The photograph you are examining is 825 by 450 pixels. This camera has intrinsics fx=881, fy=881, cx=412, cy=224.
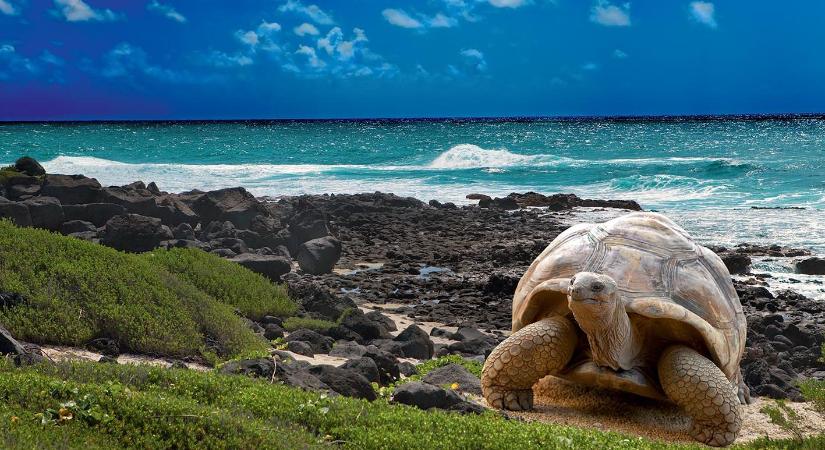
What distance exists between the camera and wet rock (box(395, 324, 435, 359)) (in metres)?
11.4

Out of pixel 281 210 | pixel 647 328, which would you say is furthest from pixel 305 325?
pixel 281 210

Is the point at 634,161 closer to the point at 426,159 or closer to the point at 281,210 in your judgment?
the point at 426,159

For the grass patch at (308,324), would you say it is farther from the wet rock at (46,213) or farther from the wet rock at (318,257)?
the wet rock at (46,213)

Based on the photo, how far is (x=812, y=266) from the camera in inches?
739

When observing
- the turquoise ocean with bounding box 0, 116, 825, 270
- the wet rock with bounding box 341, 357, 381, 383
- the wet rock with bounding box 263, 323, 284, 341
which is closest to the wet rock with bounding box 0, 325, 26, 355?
the wet rock with bounding box 341, 357, 381, 383

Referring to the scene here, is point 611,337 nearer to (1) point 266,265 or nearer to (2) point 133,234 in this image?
(1) point 266,265

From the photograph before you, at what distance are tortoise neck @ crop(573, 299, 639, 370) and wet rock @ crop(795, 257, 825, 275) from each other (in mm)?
12618

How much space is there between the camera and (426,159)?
202 feet

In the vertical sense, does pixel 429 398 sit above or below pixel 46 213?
above

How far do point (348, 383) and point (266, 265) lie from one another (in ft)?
26.5

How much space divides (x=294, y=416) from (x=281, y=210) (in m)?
19.5

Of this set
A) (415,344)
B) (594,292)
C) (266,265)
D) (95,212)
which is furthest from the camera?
(95,212)

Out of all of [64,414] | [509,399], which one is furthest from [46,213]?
[64,414]

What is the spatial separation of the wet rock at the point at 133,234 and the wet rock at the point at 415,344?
7776mm
